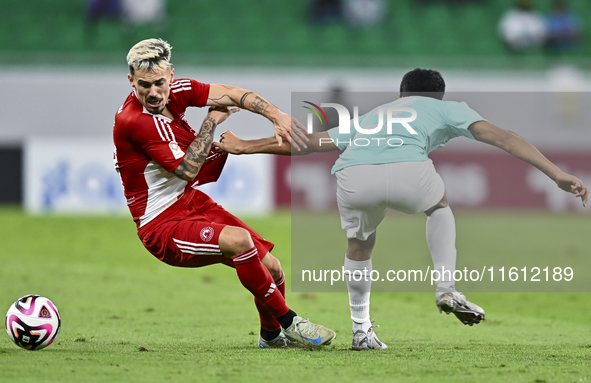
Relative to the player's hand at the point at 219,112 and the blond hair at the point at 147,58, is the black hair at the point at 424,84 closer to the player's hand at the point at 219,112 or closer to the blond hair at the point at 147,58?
the player's hand at the point at 219,112

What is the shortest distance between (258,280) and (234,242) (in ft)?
1.00

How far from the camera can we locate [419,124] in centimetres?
502

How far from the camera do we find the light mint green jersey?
4.91 meters

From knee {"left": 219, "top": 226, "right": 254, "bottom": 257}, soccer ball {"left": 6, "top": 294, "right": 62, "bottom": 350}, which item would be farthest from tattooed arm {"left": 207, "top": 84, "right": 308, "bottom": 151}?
soccer ball {"left": 6, "top": 294, "right": 62, "bottom": 350}

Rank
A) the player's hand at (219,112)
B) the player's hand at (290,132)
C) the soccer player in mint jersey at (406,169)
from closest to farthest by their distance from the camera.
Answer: the soccer player in mint jersey at (406,169)
the player's hand at (290,132)
the player's hand at (219,112)

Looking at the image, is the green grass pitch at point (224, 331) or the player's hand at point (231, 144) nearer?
the green grass pitch at point (224, 331)

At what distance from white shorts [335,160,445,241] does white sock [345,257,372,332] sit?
12.8 inches

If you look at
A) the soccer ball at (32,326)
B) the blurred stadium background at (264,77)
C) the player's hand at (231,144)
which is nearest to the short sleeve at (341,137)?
the player's hand at (231,144)

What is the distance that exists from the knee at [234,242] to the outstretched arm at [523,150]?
163 centimetres

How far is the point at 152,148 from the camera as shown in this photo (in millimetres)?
4773

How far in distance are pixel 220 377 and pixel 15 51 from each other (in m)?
15.5

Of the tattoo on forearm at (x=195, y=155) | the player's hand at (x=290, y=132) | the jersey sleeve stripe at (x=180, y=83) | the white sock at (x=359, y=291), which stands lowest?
the white sock at (x=359, y=291)

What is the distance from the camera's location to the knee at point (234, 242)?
15.5 ft

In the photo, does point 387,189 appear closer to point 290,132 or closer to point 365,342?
point 290,132
